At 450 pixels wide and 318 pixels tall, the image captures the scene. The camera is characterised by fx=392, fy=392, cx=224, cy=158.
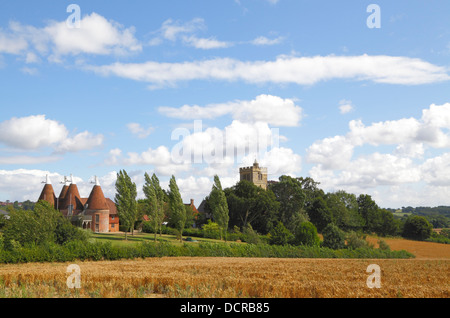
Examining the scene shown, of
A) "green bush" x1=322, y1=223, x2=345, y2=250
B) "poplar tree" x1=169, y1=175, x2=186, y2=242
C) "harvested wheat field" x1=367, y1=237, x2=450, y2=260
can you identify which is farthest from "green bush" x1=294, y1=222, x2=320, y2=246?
"poplar tree" x1=169, y1=175, x2=186, y2=242

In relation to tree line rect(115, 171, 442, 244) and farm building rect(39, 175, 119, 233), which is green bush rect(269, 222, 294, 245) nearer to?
tree line rect(115, 171, 442, 244)

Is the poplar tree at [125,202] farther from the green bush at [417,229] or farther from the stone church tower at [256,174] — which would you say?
the green bush at [417,229]

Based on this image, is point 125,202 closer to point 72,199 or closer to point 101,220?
point 101,220

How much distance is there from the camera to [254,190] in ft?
298

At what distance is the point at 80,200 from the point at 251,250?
1700 inches

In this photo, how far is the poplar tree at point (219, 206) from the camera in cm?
7012

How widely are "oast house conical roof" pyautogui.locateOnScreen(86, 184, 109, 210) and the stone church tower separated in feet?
227

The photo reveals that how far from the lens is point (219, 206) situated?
232ft

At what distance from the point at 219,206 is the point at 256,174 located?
2560 inches

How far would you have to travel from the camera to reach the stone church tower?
134 m

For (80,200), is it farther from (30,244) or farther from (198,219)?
(30,244)

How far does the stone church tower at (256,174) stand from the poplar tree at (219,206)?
60.4m

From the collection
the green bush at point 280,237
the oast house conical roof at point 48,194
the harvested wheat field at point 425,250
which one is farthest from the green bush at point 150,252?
the oast house conical roof at point 48,194
